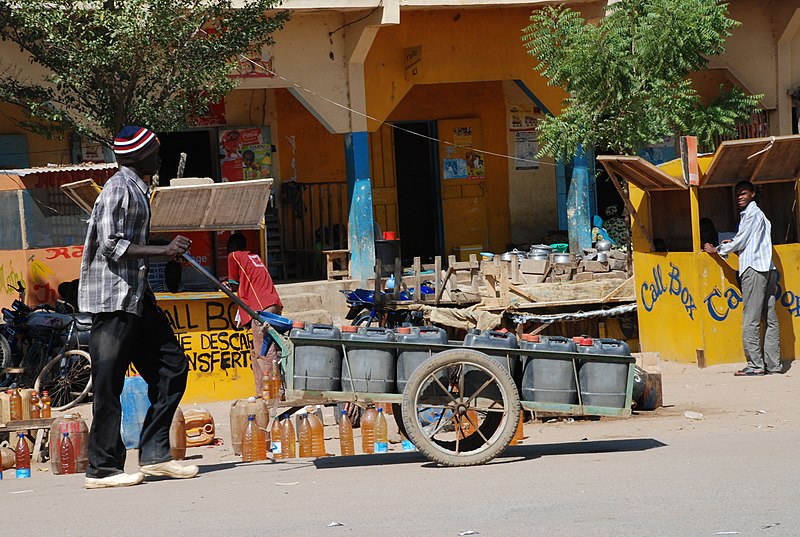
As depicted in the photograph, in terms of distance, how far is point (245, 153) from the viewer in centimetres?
1977

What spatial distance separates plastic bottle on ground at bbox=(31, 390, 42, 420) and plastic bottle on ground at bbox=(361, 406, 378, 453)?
302cm

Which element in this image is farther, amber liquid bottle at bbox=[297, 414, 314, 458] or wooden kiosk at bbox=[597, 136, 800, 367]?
wooden kiosk at bbox=[597, 136, 800, 367]

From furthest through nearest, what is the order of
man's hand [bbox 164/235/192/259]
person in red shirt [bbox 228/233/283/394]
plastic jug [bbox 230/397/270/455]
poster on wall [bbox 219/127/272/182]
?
poster on wall [bbox 219/127/272/182], person in red shirt [bbox 228/233/283/394], plastic jug [bbox 230/397/270/455], man's hand [bbox 164/235/192/259]

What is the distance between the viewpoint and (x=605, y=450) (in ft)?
26.4

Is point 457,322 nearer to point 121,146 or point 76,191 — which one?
point 76,191

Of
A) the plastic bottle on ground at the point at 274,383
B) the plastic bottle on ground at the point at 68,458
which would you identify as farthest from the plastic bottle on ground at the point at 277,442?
the plastic bottle on ground at the point at 274,383

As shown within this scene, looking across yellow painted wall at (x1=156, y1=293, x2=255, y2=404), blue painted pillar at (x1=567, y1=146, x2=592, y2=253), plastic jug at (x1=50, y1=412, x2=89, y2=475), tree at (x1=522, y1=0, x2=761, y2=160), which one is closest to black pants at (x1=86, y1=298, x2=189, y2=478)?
plastic jug at (x1=50, y1=412, x2=89, y2=475)

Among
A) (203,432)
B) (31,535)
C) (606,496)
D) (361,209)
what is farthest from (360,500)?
(361,209)

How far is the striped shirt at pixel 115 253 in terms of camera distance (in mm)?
6637

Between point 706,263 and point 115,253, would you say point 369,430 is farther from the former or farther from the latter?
point 706,263

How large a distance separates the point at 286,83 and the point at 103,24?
5.20 metres

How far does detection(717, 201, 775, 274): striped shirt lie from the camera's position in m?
11.7

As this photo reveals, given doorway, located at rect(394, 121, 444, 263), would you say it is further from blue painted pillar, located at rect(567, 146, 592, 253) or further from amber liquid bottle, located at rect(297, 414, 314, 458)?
amber liquid bottle, located at rect(297, 414, 314, 458)

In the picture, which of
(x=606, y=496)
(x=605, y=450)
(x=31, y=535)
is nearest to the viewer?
(x=31, y=535)
